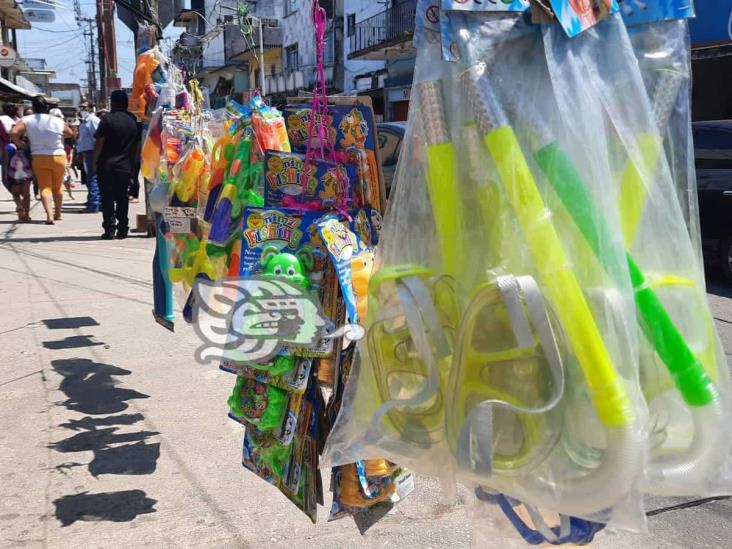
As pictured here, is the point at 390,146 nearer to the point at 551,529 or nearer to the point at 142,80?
the point at 142,80

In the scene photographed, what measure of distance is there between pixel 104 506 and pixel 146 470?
343 mm

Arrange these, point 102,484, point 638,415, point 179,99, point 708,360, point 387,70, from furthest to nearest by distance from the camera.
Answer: point 387,70
point 179,99
point 102,484
point 708,360
point 638,415

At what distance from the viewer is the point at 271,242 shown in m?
2.33

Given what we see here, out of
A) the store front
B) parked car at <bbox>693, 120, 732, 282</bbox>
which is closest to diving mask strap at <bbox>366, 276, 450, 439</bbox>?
parked car at <bbox>693, 120, 732, 282</bbox>

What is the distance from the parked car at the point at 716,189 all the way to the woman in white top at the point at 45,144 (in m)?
8.28

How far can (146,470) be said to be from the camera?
11.1 ft

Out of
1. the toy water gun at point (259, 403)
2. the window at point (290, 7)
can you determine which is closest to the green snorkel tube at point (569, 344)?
the toy water gun at point (259, 403)

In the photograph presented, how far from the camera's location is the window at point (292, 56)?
1535 inches

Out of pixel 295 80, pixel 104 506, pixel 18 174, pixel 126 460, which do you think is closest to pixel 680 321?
pixel 104 506

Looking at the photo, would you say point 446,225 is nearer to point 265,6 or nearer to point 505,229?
point 505,229

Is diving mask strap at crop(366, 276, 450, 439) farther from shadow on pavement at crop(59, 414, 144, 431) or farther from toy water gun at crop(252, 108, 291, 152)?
shadow on pavement at crop(59, 414, 144, 431)

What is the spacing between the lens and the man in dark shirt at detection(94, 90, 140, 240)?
8.84 m

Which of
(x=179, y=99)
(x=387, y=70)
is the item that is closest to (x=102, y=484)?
(x=179, y=99)

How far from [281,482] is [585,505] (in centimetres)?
130
